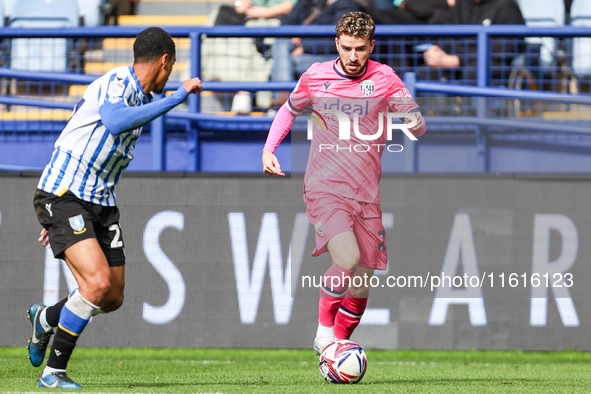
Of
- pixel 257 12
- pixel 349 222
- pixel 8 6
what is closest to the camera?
pixel 349 222

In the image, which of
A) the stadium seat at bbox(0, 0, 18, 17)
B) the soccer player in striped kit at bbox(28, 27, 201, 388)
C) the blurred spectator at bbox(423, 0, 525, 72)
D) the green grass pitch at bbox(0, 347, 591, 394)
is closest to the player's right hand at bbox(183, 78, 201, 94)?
the soccer player in striped kit at bbox(28, 27, 201, 388)

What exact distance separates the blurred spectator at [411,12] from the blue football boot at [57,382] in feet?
16.6

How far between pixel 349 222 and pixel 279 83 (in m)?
2.58

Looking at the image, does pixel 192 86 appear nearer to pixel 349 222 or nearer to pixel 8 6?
pixel 349 222

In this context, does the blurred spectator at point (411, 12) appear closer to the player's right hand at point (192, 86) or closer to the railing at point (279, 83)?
the railing at point (279, 83)

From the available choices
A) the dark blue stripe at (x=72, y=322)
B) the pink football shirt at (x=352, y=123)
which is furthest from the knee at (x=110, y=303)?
the pink football shirt at (x=352, y=123)

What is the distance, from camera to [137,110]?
431cm

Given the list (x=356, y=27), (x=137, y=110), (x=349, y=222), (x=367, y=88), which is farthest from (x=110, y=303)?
(x=356, y=27)

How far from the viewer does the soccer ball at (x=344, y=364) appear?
185 inches

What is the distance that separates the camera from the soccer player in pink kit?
197 inches

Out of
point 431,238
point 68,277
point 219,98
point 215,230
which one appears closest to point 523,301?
point 431,238

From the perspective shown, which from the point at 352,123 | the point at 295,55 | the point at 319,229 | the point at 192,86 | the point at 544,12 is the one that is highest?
the point at 544,12

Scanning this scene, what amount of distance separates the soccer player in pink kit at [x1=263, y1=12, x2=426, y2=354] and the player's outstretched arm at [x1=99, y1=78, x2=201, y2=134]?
803mm

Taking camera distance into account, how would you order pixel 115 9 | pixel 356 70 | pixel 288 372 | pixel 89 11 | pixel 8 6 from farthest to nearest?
pixel 115 9, pixel 89 11, pixel 8 6, pixel 288 372, pixel 356 70
